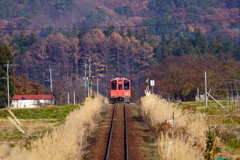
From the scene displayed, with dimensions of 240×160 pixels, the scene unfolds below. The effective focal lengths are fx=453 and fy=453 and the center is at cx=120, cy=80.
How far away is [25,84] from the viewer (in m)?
76.4

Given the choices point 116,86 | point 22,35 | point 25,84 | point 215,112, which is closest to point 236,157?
point 215,112

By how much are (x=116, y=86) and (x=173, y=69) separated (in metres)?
21.4

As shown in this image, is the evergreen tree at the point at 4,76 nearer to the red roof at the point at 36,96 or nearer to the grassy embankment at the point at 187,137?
the red roof at the point at 36,96

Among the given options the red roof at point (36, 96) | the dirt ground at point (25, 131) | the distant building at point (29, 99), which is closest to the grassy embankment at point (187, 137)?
the dirt ground at point (25, 131)

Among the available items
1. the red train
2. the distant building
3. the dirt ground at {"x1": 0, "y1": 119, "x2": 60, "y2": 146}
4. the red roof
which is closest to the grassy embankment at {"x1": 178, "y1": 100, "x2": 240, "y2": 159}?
the dirt ground at {"x1": 0, "y1": 119, "x2": 60, "y2": 146}

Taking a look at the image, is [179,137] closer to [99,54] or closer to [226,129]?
[226,129]

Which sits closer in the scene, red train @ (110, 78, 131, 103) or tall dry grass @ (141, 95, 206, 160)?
tall dry grass @ (141, 95, 206, 160)

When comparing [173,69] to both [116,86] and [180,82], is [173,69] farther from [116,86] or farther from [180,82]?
[116,86]

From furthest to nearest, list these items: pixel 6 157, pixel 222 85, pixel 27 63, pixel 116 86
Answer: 1. pixel 27 63
2. pixel 222 85
3. pixel 116 86
4. pixel 6 157

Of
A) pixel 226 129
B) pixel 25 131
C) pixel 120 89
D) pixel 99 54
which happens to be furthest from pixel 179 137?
pixel 99 54

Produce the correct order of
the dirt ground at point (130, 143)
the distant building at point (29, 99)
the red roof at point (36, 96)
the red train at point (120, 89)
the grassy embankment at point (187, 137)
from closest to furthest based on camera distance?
the grassy embankment at point (187, 137)
the dirt ground at point (130, 143)
the red train at point (120, 89)
the distant building at point (29, 99)
the red roof at point (36, 96)

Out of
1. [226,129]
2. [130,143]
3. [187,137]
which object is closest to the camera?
[187,137]

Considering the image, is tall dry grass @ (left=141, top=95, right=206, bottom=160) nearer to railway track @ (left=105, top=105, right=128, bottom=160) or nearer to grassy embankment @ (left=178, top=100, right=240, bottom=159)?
grassy embankment @ (left=178, top=100, right=240, bottom=159)

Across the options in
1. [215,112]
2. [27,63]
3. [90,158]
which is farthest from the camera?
[27,63]
